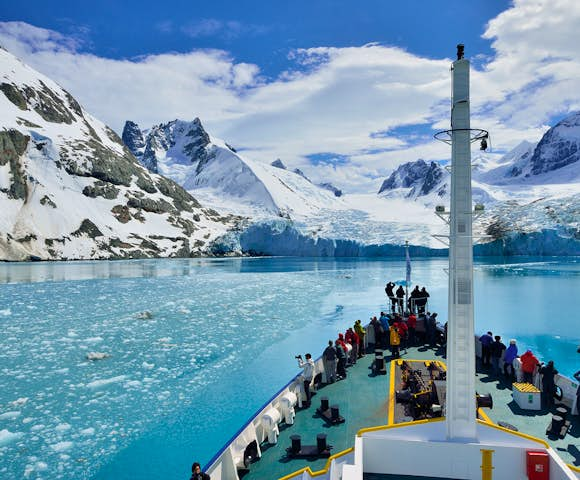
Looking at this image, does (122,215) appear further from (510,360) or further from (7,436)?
(510,360)

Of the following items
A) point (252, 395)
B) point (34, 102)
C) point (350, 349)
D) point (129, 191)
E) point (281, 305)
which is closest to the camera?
point (350, 349)

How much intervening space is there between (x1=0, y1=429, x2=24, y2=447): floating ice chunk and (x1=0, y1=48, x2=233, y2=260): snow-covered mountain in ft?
298

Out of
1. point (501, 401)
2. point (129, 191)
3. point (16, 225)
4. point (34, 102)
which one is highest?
point (34, 102)

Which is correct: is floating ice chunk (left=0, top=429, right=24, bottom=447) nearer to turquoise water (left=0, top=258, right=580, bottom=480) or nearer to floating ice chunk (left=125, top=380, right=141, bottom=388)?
turquoise water (left=0, top=258, right=580, bottom=480)

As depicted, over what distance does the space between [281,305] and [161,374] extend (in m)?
17.8

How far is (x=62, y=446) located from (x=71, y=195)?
112 m

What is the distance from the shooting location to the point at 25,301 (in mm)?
35781

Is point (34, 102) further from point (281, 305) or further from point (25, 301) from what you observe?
point (281, 305)

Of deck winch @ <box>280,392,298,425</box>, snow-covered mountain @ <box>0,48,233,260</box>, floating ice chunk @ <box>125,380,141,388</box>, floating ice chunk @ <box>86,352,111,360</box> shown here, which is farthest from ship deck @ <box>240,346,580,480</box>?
snow-covered mountain @ <box>0,48,233,260</box>

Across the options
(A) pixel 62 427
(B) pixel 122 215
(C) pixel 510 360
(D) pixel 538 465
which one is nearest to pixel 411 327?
(C) pixel 510 360

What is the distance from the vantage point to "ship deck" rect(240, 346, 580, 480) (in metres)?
8.70

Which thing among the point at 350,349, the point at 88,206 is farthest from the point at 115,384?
the point at 88,206

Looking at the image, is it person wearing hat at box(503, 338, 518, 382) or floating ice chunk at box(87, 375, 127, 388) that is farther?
floating ice chunk at box(87, 375, 127, 388)

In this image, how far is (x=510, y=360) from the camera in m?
12.2
